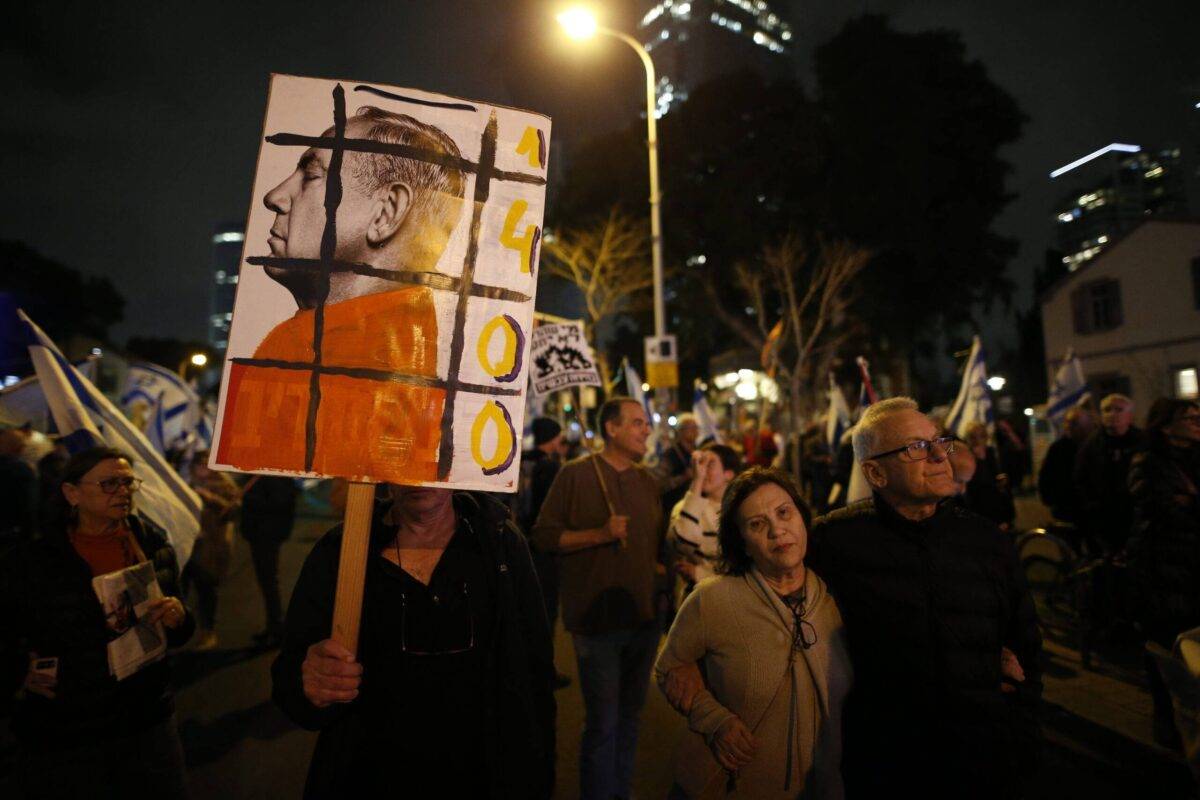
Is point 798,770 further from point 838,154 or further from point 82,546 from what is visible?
point 838,154

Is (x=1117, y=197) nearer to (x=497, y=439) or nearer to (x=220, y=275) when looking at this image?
(x=497, y=439)

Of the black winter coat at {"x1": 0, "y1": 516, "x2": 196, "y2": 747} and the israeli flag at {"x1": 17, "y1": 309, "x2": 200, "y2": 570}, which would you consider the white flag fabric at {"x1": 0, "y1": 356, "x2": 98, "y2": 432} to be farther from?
the black winter coat at {"x1": 0, "y1": 516, "x2": 196, "y2": 747}

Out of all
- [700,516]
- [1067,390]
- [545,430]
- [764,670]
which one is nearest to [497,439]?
[764,670]

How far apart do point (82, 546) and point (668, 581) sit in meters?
2.88

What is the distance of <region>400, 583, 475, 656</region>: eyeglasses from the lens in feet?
6.97

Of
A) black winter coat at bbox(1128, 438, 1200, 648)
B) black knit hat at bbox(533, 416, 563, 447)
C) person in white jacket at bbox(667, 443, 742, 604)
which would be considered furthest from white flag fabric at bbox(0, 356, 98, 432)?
black winter coat at bbox(1128, 438, 1200, 648)

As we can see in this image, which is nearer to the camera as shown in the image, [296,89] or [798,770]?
[296,89]

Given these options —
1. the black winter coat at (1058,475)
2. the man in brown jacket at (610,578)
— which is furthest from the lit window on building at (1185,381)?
the man in brown jacket at (610,578)

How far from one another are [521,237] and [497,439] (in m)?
0.62

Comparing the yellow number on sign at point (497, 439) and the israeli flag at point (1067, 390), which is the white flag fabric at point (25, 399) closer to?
the yellow number on sign at point (497, 439)

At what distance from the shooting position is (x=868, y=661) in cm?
235

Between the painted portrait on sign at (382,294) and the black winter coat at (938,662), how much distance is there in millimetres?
1309

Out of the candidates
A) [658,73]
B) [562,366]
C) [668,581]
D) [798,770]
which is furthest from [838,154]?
[658,73]

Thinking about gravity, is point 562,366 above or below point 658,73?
below
